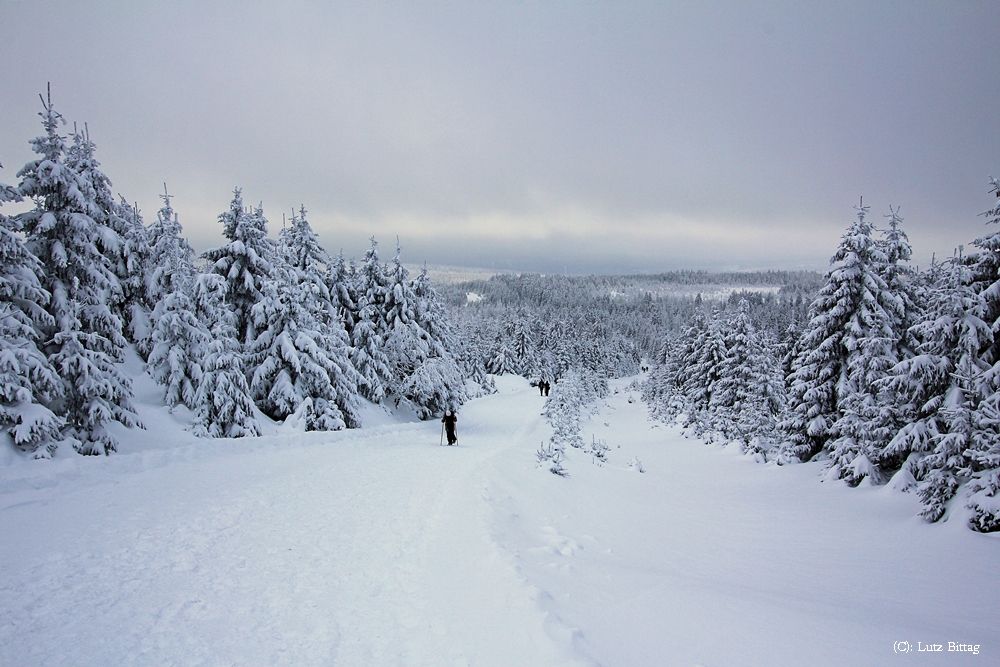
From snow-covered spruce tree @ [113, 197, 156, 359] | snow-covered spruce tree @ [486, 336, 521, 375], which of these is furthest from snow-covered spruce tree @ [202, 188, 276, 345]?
snow-covered spruce tree @ [486, 336, 521, 375]

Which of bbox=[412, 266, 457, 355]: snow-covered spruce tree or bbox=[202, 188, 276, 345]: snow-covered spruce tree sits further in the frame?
bbox=[412, 266, 457, 355]: snow-covered spruce tree

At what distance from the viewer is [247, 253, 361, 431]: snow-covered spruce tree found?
61.7 feet

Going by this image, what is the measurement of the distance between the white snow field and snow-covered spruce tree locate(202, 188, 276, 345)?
6813 mm

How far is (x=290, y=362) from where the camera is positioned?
19.0m

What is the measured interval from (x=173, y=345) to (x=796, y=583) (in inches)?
793

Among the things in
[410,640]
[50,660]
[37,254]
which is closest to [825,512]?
[410,640]

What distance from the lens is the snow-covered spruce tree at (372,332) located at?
24328 mm

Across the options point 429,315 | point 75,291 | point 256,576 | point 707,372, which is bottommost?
point 707,372

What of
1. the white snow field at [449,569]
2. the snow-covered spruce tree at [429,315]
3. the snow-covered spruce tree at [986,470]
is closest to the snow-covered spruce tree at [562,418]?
the white snow field at [449,569]

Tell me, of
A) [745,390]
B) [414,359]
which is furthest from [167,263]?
[745,390]

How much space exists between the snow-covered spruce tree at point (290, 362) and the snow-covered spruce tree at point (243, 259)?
621mm

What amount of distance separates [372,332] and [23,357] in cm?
1459

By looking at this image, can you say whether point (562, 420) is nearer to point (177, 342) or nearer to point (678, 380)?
point (177, 342)

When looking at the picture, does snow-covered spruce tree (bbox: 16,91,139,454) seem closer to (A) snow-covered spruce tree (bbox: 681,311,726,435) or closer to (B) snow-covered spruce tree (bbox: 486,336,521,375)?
(A) snow-covered spruce tree (bbox: 681,311,726,435)
